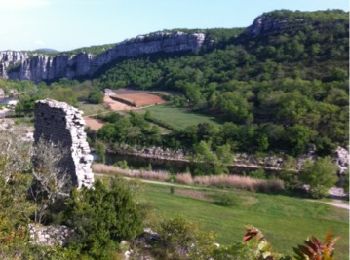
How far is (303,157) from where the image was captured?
140 feet

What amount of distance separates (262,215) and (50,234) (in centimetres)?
1188

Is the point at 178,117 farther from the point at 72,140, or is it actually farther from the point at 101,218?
the point at 101,218

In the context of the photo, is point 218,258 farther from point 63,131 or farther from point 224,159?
point 224,159

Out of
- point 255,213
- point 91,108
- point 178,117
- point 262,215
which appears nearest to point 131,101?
point 91,108

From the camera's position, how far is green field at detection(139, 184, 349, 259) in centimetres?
1888

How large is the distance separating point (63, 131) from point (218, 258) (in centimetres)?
717

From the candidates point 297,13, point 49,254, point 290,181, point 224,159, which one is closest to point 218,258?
point 49,254

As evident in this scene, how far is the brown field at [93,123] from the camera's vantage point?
5314cm

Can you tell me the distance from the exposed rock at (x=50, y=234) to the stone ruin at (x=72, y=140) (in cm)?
197

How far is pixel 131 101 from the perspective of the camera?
231ft

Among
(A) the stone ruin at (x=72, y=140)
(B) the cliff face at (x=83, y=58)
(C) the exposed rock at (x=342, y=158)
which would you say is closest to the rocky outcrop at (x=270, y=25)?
(B) the cliff face at (x=83, y=58)

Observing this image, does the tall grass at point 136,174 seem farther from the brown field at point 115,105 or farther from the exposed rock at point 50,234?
the brown field at point 115,105

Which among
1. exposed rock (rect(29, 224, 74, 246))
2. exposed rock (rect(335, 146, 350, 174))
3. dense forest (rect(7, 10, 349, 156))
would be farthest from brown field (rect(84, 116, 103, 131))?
exposed rock (rect(29, 224, 74, 246))

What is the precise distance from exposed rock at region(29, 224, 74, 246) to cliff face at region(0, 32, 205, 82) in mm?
93722
